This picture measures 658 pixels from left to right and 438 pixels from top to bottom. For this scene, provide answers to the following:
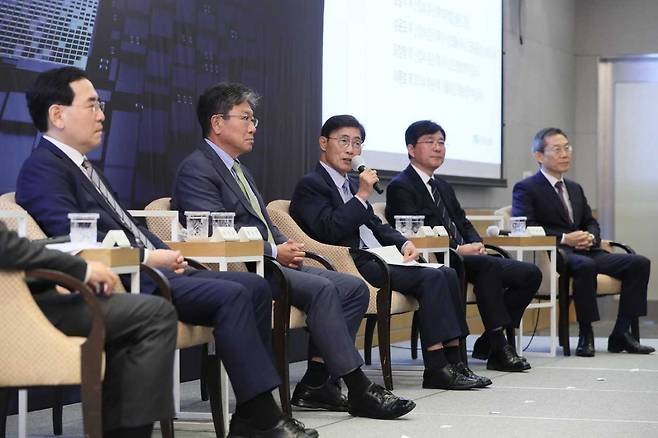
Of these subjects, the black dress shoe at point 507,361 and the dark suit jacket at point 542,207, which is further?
the dark suit jacket at point 542,207

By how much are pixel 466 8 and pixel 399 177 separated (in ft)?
9.47

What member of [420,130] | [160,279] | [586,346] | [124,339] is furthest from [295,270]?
[586,346]

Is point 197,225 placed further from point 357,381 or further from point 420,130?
point 420,130

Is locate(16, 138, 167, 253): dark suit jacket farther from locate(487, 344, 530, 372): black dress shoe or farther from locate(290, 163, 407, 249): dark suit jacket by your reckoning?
locate(487, 344, 530, 372): black dress shoe

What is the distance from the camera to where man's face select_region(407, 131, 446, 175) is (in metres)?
6.04

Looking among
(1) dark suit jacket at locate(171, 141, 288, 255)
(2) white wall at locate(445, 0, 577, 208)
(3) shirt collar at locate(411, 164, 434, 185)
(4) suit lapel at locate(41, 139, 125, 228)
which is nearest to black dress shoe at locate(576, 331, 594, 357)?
(3) shirt collar at locate(411, 164, 434, 185)

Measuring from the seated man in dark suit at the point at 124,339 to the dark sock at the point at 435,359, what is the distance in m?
2.30

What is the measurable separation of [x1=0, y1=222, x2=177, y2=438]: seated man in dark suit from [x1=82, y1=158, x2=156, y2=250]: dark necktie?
2.75ft

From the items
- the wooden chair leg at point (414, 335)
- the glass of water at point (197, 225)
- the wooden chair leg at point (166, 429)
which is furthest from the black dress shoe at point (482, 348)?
the wooden chair leg at point (166, 429)

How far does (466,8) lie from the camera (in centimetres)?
846

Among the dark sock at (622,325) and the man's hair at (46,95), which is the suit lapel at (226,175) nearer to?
the man's hair at (46,95)

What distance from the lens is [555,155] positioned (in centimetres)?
714

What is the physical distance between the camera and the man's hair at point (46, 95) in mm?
3635

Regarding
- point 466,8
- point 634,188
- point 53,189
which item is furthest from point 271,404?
point 634,188
